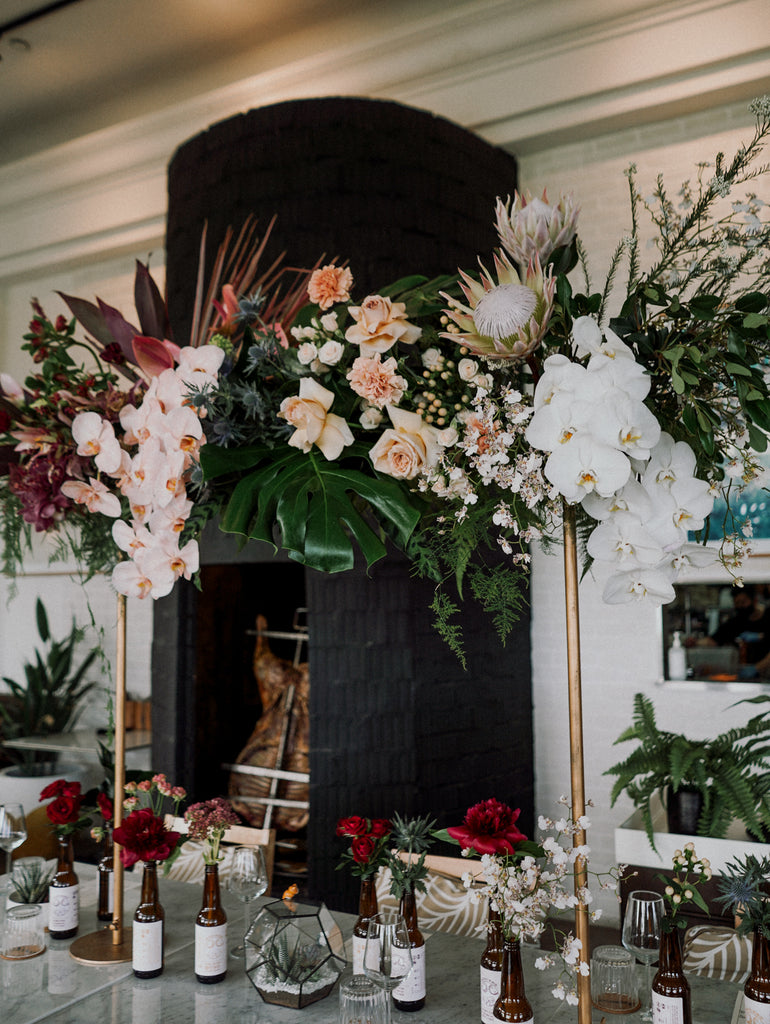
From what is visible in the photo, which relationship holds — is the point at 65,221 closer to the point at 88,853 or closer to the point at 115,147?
the point at 115,147

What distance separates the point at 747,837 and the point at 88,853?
333cm

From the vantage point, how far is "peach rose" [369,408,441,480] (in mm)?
1111

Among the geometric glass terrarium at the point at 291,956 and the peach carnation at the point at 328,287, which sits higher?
the peach carnation at the point at 328,287

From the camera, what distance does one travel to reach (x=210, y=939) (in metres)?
1.56

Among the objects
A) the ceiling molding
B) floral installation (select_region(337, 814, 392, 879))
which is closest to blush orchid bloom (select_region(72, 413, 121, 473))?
floral installation (select_region(337, 814, 392, 879))

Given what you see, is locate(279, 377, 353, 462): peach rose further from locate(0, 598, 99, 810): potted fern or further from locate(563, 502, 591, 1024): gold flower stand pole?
locate(0, 598, 99, 810): potted fern

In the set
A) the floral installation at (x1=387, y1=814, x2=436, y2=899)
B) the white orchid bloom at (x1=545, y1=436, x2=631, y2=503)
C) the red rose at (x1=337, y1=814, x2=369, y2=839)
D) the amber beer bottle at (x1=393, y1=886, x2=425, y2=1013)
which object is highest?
the white orchid bloom at (x1=545, y1=436, x2=631, y2=503)

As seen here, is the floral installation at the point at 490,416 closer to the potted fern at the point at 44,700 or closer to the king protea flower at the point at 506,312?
the king protea flower at the point at 506,312

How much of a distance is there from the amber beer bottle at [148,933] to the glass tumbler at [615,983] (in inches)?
29.7

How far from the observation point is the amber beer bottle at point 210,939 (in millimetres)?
1555

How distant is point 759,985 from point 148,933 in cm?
100

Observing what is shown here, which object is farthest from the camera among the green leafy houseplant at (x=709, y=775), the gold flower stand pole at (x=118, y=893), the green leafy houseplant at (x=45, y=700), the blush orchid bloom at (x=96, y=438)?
the green leafy houseplant at (x=45, y=700)

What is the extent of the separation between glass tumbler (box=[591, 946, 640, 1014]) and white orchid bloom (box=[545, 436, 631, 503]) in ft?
2.80

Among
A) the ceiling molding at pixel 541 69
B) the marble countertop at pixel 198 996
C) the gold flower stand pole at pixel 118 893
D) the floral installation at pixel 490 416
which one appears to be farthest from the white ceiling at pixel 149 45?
the marble countertop at pixel 198 996
